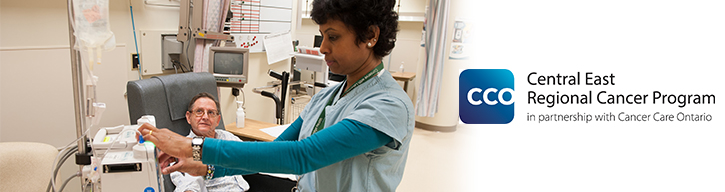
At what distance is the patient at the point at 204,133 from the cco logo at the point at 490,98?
2238 millimetres

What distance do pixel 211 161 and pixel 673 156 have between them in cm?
Answer: 320

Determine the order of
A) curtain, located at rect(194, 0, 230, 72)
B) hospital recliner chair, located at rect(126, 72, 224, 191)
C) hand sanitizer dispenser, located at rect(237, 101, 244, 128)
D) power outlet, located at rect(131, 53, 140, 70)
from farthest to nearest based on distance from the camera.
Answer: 1. hand sanitizer dispenser, located at rect(237, 101, 244, 128)
2. curtain, located at rect(194, 0, 230, 72)
3. power outlet, located at rect(131, 53, 140, 70)
4. hospital recliner chair, located at rect(126, 72, 224, 191)

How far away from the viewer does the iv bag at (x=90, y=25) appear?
83 cm

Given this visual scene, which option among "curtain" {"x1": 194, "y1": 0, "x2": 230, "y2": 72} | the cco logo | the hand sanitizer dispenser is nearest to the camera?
"curtain" {"x1": 194, "y1": 0, "x2": 230, "y2": 72}

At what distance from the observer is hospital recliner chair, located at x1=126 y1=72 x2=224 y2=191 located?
1.86m

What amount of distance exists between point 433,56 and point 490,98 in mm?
835

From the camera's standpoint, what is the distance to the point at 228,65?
2422 millimetres

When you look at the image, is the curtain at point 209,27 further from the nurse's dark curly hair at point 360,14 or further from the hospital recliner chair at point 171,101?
the nurse's dark curly hair at point 360,14

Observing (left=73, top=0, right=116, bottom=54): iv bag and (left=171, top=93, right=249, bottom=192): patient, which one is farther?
(left=171, top=93, right=249, bottom=192): patient

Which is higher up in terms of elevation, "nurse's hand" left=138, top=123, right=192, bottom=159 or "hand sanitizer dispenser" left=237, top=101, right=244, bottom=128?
"nurse's hand" left=138, top=123, right=192, bottom=159

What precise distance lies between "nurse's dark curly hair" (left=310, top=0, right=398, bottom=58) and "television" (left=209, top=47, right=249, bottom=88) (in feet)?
5.15

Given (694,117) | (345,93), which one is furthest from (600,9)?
(345,93)

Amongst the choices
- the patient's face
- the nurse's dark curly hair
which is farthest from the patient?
the nurse's dark curly hair

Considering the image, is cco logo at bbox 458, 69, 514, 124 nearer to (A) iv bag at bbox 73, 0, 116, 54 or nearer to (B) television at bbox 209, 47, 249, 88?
(B) television at bbox 209, 47, 249, 88
